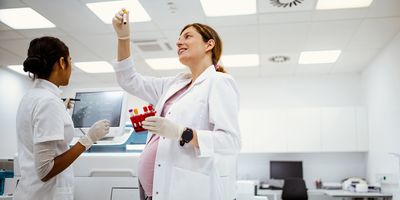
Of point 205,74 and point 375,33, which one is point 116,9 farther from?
point 375,33

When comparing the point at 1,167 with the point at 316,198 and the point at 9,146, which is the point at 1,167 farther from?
the point at 316,198

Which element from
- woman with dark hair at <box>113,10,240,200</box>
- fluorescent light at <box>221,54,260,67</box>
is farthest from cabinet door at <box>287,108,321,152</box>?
woman with dark hair at <box>113,10,240,200</box>

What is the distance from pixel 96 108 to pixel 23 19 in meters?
2.91

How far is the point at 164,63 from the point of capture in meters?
6.25

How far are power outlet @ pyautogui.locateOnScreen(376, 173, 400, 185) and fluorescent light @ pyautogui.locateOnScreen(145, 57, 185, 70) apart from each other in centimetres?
358

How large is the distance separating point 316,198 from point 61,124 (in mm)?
6062

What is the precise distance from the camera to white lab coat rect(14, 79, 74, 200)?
4.63ft

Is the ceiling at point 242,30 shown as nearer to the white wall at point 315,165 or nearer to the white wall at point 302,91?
the white wall at point 302,91

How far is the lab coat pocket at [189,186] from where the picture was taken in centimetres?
129

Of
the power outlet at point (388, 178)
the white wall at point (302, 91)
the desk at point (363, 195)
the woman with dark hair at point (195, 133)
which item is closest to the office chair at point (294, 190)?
the desk at point (363, 195)

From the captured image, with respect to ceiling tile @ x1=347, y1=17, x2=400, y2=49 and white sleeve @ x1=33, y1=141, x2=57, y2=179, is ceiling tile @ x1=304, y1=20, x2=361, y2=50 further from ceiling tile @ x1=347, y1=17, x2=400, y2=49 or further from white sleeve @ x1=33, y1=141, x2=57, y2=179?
white sleeve @ x1=33, y1=141, x2=57, y2=179

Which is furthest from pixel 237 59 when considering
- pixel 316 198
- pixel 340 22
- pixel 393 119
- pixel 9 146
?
pixel 9 146

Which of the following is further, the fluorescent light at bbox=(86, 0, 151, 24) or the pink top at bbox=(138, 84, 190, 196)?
the fluorescent light at bbox=(86, 0, 151, 24)

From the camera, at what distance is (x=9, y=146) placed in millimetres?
6801
